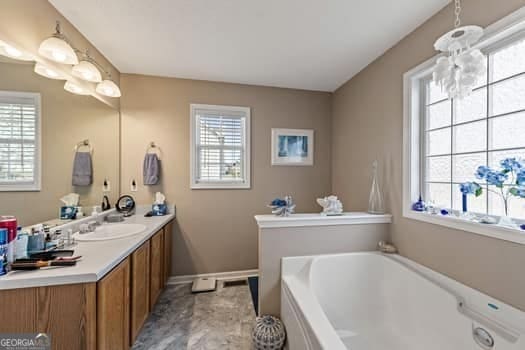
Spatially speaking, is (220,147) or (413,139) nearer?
(413,139)

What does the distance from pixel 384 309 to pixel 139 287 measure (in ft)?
6.34

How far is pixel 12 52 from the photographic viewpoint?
4.27 ft

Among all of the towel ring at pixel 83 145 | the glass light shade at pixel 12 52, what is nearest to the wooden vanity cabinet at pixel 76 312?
the towel ring at pixel 83 145

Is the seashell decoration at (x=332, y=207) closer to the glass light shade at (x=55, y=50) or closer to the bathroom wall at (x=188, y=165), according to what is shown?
the bathroom wall at (x=188, y=165)

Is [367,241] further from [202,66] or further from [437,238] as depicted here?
[202,66]

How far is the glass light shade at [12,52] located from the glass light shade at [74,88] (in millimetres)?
351

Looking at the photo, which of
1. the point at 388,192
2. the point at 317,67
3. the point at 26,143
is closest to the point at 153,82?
the point at 26,143

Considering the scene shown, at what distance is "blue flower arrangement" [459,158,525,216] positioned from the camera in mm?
1129

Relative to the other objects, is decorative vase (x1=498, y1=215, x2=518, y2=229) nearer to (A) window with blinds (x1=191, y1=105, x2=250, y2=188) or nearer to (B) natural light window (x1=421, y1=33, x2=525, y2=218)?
(B) natural light window (x1=421, y1=33, x2=525, y2=218)

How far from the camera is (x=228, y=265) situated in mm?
2791

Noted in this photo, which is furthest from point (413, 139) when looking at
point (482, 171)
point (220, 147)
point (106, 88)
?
point (106, 88)

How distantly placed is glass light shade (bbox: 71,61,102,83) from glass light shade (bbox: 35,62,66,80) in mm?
128

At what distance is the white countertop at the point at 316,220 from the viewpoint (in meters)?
1.76

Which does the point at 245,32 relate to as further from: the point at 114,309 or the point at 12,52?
the point at 114,309
